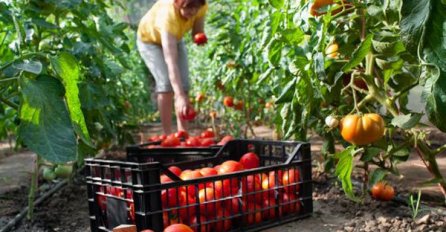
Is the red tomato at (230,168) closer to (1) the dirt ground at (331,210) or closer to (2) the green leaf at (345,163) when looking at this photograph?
(1) the dirt ground at (331,210)

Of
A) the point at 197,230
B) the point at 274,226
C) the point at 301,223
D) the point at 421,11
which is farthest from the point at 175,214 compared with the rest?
the point at 421,11

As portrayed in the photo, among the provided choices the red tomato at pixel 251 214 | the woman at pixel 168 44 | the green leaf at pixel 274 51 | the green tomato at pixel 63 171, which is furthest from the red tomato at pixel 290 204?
the woman at pixel 168 44

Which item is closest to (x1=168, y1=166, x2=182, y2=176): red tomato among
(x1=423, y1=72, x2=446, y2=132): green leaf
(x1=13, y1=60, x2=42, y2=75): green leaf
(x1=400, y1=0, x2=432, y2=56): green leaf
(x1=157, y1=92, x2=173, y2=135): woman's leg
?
(x1=13, y1=60, x2=42, y2=75): green leaf

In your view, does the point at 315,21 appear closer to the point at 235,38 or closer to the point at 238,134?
the point at 235,38

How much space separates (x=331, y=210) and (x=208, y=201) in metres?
0.69

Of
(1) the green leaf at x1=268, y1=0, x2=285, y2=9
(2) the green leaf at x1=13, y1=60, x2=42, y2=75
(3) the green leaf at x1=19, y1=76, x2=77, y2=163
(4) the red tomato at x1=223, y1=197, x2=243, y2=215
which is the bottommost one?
(4) the red tomato at x1=223, y1=197, x2=243, y2=215

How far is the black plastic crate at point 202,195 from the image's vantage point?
1654 mm

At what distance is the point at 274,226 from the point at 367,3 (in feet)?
3.09

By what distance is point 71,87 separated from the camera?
3.53 feet

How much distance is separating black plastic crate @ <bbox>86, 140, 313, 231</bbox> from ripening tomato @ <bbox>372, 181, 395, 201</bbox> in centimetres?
31

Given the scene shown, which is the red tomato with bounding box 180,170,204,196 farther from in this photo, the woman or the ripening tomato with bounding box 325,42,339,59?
the woman

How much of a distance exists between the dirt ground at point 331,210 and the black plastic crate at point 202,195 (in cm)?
10

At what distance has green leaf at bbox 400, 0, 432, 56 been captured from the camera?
0.91 meters

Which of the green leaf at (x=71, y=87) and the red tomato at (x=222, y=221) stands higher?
the green leaf at (x=71, y=87)
